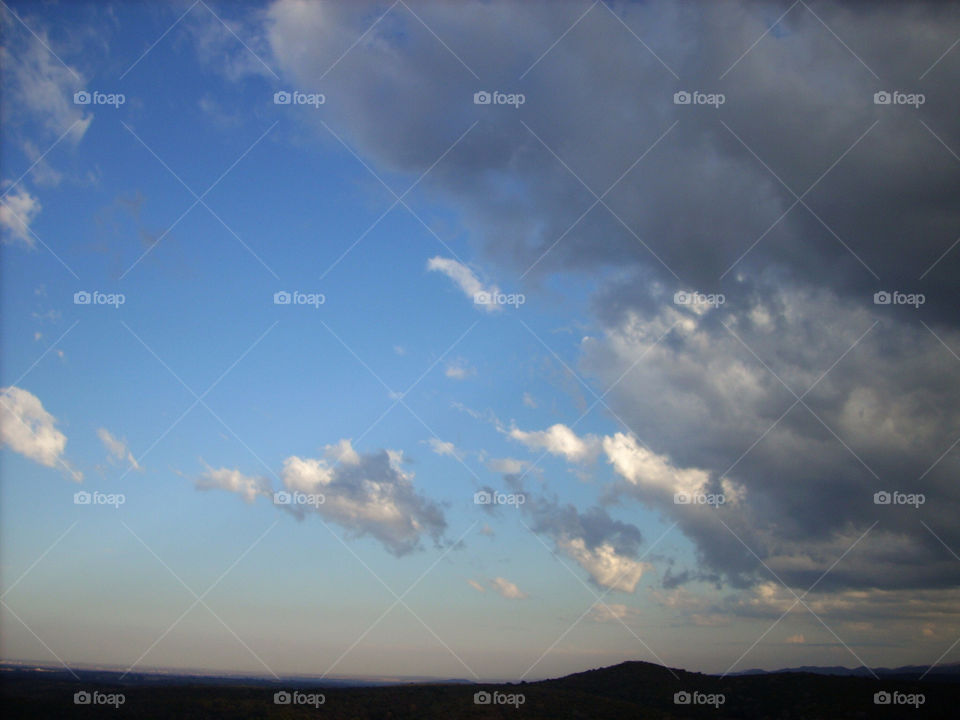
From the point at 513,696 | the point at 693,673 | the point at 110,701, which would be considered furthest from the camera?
the point at 693,673

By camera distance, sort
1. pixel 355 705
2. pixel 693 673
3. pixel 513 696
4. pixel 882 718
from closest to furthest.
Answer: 1. pixel 882 718
2. pixel 355 705
3. pixel 513 696
4. pixel 693 673

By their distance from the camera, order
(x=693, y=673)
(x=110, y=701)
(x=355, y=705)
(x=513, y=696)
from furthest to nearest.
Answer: (x=693, y=673) → (x=513, y=696) → (x=355, y=705) → (x=110, y=701)

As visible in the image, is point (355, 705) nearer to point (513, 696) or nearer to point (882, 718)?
point (513, 696)

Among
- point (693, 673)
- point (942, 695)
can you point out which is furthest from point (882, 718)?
point (693, 673)

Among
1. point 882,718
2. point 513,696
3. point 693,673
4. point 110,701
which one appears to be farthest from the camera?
point 693,673

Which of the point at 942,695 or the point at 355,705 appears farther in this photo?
the point at 355,705

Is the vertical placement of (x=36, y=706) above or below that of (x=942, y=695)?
above

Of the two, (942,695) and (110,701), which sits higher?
(110,701)

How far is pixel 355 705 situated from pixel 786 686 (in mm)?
35857

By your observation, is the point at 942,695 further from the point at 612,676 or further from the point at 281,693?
the point at 281,693

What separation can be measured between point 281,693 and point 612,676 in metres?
34.1

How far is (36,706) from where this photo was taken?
4216cm

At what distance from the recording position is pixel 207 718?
139 feet

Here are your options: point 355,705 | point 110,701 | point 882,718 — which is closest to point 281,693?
point 355,705
